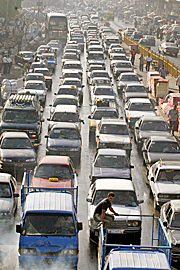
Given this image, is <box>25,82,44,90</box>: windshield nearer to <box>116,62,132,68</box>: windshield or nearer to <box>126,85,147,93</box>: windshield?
<box>126,85,147,93</box>: windshield

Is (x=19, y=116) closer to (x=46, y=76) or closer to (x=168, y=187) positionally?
(x=168, y=187)

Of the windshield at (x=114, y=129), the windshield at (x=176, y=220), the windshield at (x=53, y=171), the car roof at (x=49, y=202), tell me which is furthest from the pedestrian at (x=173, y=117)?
the car roof at (x=49, y=202)

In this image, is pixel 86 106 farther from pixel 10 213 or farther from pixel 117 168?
pixel 10 213

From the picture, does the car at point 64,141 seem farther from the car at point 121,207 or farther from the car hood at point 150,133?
the car at point 121,207

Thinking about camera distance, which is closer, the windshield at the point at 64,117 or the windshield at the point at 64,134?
the windshield at the point at 64,134

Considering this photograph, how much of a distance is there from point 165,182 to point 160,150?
3.56 meters

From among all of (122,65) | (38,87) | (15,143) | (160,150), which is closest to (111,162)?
(160,150)

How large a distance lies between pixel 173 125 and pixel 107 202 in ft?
48.2

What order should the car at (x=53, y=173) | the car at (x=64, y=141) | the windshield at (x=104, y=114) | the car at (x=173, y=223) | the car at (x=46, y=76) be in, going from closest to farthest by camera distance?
the car at (x=173, y=223)
the car at (x=53, y=173)
the car at (x=64, y=141)
the windshield at (x=104, y=114)
the car at (x=46, y=76)

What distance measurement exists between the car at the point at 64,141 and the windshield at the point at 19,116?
1.55m

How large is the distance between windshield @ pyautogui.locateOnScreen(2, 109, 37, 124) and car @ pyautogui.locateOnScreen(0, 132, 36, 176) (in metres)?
2.70

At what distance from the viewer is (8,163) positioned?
60.2 ft

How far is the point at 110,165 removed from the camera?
17016 millimetres

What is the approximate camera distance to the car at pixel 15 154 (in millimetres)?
18375
